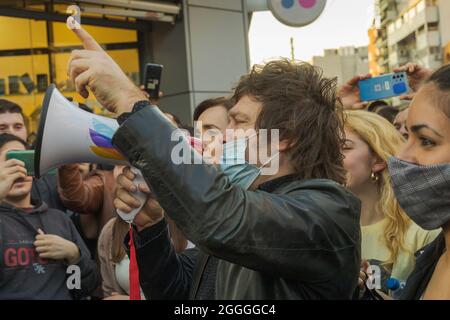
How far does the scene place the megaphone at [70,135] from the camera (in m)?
2.06

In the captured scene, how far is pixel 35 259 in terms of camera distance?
343cm

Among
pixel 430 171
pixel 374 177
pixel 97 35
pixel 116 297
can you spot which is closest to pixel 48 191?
pixel 116 297

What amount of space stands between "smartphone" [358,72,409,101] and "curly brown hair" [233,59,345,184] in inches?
84.8

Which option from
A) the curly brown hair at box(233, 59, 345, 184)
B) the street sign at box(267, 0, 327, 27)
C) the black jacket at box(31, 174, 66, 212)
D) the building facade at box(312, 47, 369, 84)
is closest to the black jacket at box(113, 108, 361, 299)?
the curly brown hair at box(233, 59, 345, 184)

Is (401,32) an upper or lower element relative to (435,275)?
upper

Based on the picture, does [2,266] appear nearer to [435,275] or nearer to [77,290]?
[77,290]

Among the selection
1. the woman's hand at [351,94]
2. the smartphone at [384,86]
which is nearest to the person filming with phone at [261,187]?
the smartphone at [384,86]

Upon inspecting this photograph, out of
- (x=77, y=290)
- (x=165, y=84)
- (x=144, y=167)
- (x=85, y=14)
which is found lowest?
(x=77, y=290)

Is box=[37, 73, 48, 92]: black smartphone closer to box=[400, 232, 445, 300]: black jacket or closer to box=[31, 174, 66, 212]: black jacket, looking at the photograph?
box=[31, 174, 66, 212]: black jacket

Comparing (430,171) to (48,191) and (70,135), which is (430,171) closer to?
(70,135)

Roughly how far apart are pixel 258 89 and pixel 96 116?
1.69 ft

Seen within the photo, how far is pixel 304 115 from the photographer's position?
6.49 ft

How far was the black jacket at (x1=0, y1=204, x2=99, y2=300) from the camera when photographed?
10.9ft
